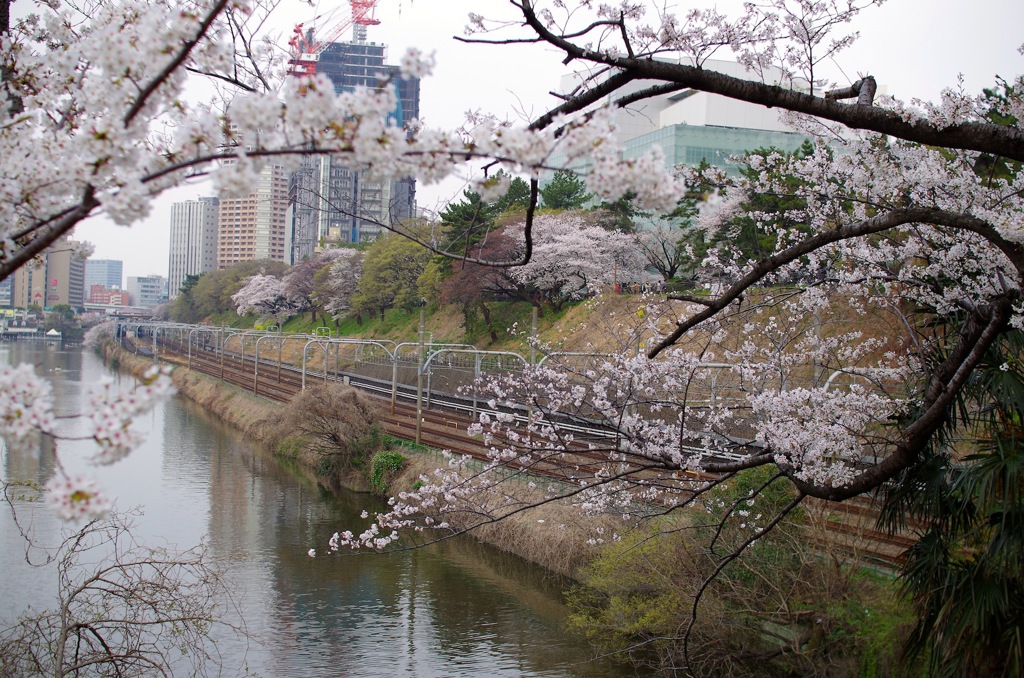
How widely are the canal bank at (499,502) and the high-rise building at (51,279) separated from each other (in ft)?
2.33

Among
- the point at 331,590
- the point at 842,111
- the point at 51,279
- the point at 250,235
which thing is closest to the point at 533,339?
the point at 331,590

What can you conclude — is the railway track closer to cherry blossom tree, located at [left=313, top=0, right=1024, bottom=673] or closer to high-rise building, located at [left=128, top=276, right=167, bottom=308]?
cherry blossom tree, located at [left=313, top=0, right=1024, bottom=673]

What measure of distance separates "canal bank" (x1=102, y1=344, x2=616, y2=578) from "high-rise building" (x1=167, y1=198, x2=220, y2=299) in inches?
3478

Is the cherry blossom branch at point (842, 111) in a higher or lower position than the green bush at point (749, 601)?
higher

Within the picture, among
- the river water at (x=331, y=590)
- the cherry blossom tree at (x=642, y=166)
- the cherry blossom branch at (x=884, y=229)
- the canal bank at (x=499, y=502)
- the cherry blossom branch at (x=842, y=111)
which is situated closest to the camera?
the cherry blossom tree at (x=642, y=166)

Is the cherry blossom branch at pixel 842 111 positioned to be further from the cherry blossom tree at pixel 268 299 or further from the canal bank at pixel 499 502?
the cherry blossom tree at pixel 268 299

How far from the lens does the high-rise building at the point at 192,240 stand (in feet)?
357

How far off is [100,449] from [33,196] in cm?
68

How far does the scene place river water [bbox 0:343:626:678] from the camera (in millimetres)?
7875

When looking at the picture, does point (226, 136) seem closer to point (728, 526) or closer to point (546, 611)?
point (728, 526)

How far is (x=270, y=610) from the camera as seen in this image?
29.6ft

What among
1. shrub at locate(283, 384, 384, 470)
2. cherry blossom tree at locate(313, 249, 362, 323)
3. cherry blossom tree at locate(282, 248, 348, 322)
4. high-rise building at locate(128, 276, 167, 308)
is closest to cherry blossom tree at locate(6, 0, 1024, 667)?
shrub at locate(283, 384, 384, 470)

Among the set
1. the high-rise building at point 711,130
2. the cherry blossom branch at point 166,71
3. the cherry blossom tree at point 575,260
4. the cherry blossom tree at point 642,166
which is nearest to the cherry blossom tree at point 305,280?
the high-rise building at point 711,130

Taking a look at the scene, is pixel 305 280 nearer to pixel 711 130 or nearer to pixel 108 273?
pixel 711 130
